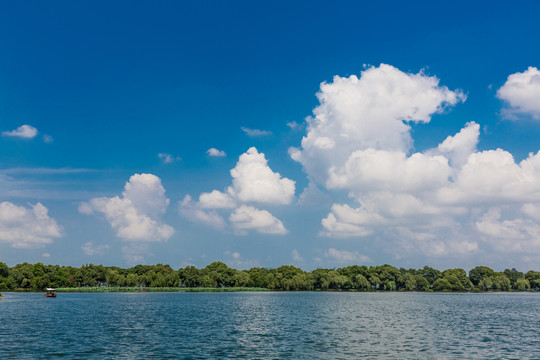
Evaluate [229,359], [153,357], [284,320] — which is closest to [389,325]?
[284,320]

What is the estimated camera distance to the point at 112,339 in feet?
166

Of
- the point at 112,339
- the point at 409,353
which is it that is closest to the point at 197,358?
the point at 112,339

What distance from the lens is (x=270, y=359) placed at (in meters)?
39.6

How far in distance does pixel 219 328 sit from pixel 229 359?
2419 cm

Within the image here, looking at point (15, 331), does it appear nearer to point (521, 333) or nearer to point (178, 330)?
point (178, 330)

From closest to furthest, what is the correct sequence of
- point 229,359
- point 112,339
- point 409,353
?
1. point 229,359
2. point 409,353
3. point 112,339

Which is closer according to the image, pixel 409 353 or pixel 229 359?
pixel 229 359

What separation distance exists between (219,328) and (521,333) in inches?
1628

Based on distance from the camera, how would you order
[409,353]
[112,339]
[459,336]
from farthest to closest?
[459,336], [112,339], [409,353]

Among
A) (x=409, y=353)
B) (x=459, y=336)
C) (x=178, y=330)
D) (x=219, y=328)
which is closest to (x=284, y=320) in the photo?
(x=219, y=328)

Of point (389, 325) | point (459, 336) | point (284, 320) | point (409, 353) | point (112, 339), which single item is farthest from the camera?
point (284, 320)

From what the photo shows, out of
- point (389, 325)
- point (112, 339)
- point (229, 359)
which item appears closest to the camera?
point (229, 359)

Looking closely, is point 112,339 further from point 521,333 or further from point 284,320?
point 521,333

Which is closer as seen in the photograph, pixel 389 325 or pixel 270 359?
pixel 270 359
